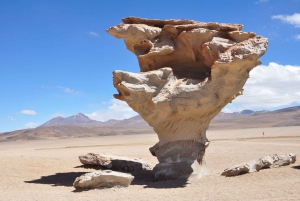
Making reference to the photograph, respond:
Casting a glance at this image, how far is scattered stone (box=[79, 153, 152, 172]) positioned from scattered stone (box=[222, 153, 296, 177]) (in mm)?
3846

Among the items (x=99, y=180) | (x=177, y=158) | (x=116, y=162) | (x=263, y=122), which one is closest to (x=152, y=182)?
(x=177, y=158)

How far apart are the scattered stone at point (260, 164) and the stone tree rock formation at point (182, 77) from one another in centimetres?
119

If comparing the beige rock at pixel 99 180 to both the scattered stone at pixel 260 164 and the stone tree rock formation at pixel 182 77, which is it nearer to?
the stone tree rock formation at pixel 182 77

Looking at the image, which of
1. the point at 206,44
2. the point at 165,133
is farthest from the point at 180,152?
the point at 206,44

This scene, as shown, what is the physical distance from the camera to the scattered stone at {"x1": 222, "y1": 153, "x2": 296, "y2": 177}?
11.5 meters

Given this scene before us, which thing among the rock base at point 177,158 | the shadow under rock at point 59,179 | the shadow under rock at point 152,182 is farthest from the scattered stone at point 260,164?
the shadow under rock at point 59,179

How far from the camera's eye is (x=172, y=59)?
41.7 ft

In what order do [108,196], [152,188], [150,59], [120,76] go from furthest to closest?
1. [150,59]
2. [120,76]
3. [152,188]
4. [108,196]

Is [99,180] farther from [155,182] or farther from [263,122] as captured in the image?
[263,122]

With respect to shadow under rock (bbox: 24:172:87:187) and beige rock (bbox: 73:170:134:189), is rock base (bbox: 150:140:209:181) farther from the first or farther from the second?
shadow under rock (bbox: 24:172:87:187)

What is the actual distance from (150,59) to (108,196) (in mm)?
5419

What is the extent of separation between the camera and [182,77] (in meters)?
12.1

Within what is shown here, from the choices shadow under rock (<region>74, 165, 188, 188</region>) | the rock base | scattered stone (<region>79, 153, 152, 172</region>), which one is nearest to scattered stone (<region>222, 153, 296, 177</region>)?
the rock base

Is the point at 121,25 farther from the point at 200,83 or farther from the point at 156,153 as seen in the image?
the point at 156,153
